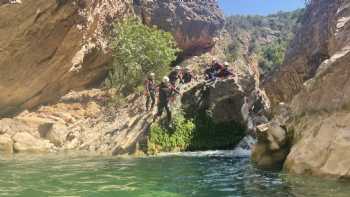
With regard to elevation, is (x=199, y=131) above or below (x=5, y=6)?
below

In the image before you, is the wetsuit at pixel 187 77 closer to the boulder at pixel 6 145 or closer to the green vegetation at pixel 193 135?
the green vegetation at pixel 193 135

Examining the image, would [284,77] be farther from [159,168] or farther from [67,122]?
[67,122]

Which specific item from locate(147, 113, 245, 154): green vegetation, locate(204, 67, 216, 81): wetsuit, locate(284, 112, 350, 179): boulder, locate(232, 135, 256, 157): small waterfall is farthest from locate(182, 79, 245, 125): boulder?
locate(284, 112, 350, 179): boulder

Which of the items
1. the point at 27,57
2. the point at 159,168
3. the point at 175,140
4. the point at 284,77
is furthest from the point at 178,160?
the point at 27,57

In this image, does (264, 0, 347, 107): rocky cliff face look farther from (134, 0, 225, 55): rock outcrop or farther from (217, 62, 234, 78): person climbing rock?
(134, 0, 225, 55): rock outcrop

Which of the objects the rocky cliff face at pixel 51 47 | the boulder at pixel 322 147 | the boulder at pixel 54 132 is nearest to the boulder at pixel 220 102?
the boulder at pixel 54 132

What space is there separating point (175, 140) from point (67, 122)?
14072 mm

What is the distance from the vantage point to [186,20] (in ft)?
158

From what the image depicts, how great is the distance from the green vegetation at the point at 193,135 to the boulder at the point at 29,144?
Answer: 7551mm

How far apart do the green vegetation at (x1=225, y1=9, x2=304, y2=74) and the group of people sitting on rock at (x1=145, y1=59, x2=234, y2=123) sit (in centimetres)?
6386

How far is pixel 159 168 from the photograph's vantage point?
1561 centimetres

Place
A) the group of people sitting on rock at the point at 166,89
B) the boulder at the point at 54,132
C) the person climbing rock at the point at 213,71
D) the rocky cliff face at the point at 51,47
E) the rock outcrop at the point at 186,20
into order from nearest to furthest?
1. the group of people sitting on rock at the point at 166,89
2. the person climbing rock at the point at 213,71
3. the boulder at the point at 54,132
4. the rocky cliff face at the point at 51,47
5. the rock outcrop at the point at 186,20

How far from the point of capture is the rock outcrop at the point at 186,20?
4731 centimetres

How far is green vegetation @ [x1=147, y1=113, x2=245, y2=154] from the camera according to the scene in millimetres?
21891
